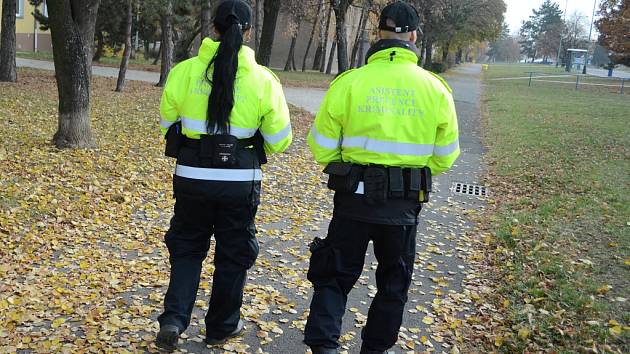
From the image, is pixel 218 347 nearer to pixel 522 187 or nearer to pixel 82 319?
pixel 82 319

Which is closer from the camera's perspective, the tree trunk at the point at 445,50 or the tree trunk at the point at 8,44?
the tree trunk at the point at 8,44

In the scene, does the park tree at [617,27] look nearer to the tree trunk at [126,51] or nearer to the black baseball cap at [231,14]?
the tree trunk at [126,51]

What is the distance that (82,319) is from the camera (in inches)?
167

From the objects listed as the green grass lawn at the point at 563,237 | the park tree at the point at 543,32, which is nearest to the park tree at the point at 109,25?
the green grass lawn at the point at 563,237

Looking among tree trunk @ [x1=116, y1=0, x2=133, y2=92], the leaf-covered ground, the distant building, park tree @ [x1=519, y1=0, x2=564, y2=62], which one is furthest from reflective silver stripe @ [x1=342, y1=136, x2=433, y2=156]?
park tree @ [x1=519, y1=0, x2=564, y2=62]

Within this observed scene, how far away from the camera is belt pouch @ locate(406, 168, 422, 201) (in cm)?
341

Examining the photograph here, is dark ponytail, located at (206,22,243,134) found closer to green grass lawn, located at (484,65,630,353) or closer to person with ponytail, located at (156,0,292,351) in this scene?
person with ponytail, located at (156,0,292,351)

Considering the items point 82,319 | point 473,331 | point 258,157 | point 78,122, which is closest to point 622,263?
point 473,331

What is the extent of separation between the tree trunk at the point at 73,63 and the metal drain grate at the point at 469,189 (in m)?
5.92

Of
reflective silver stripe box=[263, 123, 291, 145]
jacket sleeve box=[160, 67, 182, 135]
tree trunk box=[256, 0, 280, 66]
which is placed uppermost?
tree trunk box=[256, 0, 280, 66]

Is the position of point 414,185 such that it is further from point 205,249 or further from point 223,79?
point 205,249

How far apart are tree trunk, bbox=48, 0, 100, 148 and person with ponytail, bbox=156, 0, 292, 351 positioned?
5954 mm

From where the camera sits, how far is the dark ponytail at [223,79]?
350 centimetres

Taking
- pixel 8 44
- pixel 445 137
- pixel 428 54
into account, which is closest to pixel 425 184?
pixel 445 137
